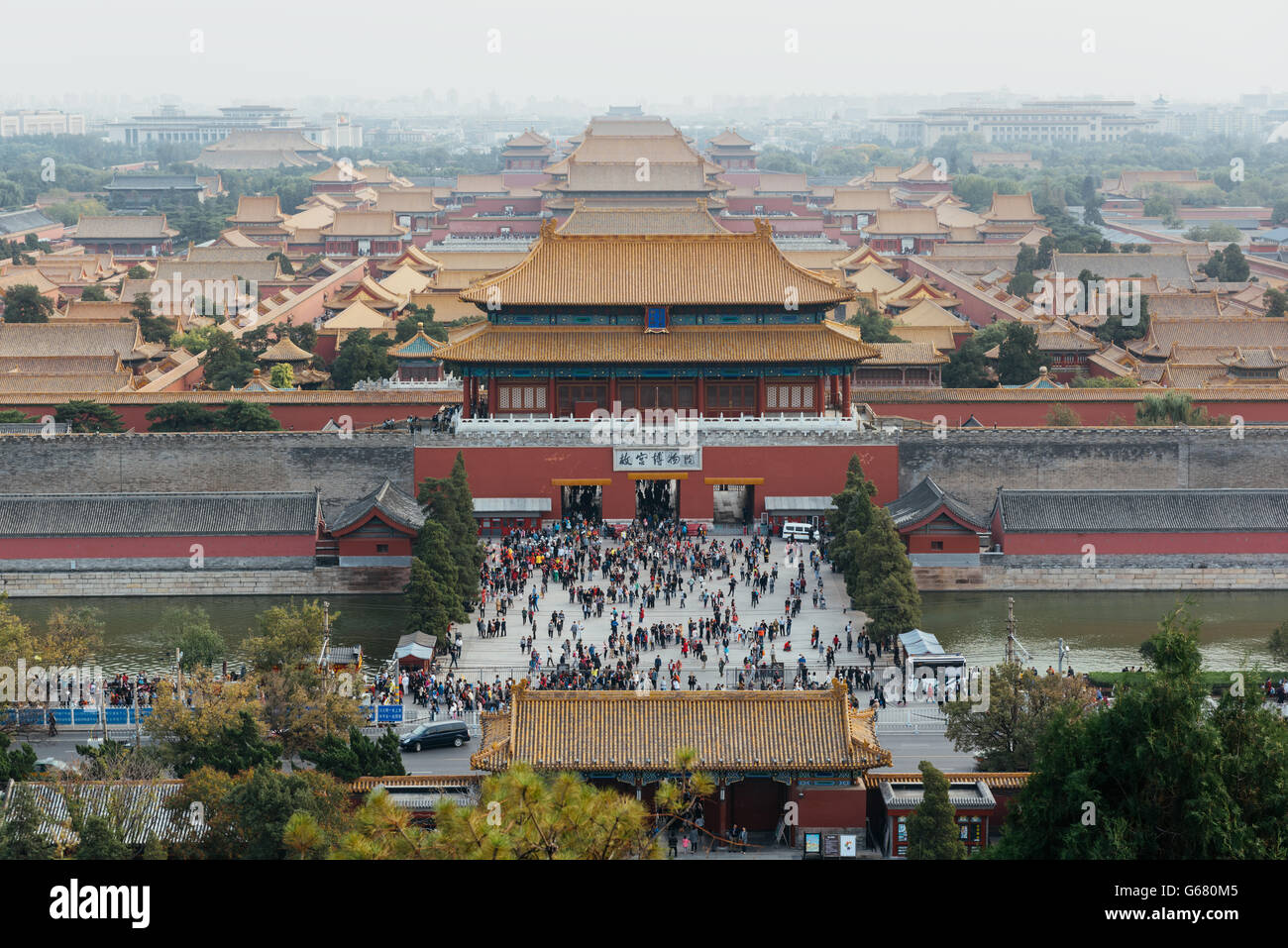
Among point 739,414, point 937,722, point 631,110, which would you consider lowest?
point 937,722

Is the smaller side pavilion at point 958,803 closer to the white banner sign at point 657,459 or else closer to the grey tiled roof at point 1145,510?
the grey tiled roof at point 1145,510

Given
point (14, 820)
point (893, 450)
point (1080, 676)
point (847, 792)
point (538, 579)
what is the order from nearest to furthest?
point (14, 820) < point (847, 792) < point (1080, 676) < point (538, 579) < point (893, 450)

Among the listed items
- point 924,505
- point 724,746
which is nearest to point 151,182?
point 924,505

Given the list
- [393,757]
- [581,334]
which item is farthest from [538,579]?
[393,757]

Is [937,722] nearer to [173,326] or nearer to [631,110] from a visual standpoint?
[173,326]

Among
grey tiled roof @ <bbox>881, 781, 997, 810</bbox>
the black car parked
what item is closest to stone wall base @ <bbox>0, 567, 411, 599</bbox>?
the black car parked

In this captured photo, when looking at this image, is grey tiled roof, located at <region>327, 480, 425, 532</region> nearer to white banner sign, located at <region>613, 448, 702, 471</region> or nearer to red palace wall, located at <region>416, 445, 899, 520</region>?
red palace wall, located at <region>416, 445, 899, 520</region>

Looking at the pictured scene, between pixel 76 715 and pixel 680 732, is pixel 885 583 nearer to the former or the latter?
pixel 680 732
